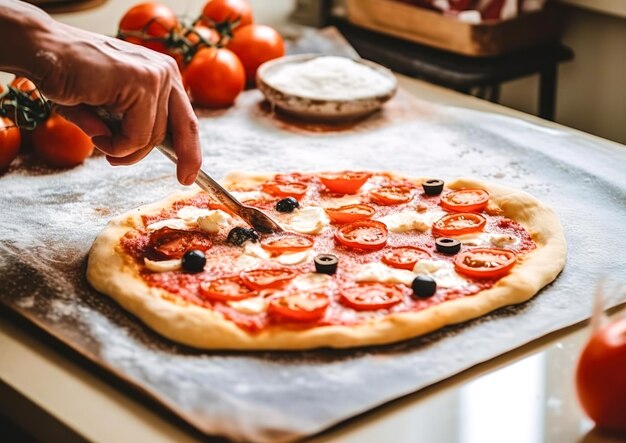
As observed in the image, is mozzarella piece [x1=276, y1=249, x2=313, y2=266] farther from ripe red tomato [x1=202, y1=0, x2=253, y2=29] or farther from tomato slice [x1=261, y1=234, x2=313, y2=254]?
ripe red tomato [x1=202, y1=0, x2=253, y2=29]

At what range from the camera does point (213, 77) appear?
2.37m

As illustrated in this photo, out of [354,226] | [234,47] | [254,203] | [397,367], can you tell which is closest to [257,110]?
[234,47]

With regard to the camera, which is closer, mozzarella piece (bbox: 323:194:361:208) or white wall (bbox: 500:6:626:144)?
mozzarella piece (bbox: 323:194:361:208)

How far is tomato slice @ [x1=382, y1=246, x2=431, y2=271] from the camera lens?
5.08 feet

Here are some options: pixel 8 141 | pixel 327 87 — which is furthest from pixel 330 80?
pixel 8 141

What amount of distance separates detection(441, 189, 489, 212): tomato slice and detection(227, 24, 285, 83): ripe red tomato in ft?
3.13

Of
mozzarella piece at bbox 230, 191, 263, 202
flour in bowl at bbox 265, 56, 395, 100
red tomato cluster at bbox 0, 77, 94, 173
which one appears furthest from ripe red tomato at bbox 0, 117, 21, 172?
flour in bowl at bbox 265, 56, 395, 100

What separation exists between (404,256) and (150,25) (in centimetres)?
123

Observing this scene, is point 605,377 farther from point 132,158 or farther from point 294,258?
point 132,158

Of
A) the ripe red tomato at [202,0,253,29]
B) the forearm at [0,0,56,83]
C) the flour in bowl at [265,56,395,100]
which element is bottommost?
the flour in bowl at [265,56,395,100]

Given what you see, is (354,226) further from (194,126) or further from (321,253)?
(194,126)

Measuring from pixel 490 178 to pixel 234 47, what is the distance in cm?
95

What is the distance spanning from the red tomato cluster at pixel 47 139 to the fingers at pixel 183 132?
512 mm

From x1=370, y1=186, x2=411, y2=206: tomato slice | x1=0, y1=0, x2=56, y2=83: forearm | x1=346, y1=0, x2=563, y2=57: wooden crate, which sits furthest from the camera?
x1=346, y1=0, x2=563, y2=57: wooden crate
